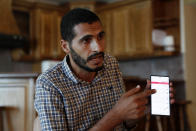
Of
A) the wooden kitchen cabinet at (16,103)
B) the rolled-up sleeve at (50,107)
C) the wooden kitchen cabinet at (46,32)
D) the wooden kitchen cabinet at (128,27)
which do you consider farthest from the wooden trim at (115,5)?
the rolled-up sleeve at (50,107)

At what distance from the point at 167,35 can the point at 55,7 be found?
1.88 m

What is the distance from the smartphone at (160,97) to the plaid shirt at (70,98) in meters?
0.22

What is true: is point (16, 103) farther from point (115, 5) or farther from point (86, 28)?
point (115, 5)

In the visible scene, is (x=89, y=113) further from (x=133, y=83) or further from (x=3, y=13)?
(x=3, y=13)

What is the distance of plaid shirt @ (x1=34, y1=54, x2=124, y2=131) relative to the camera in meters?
0.89

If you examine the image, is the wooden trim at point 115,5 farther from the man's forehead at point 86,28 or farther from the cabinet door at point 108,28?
the man's forehead at point 86,28

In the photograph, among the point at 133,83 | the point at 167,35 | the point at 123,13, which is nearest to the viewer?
the point at 133,83

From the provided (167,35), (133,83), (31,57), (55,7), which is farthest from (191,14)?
(31,57)

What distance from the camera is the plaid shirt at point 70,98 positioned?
886mm

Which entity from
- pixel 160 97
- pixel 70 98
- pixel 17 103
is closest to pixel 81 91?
pixel 70 98

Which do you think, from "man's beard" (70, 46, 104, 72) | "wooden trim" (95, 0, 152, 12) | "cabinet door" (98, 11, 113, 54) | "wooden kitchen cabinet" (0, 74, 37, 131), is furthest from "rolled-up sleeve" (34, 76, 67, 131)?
"cabinet door" (98, 11, 113, 54)

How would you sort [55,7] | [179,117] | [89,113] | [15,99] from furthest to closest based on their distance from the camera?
1. [55,7]
2. [179,117]
3. [15,99]
4. [89,113]

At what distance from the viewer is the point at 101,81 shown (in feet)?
3.57

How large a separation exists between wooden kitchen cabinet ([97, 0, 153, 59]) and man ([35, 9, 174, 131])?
247 cm
